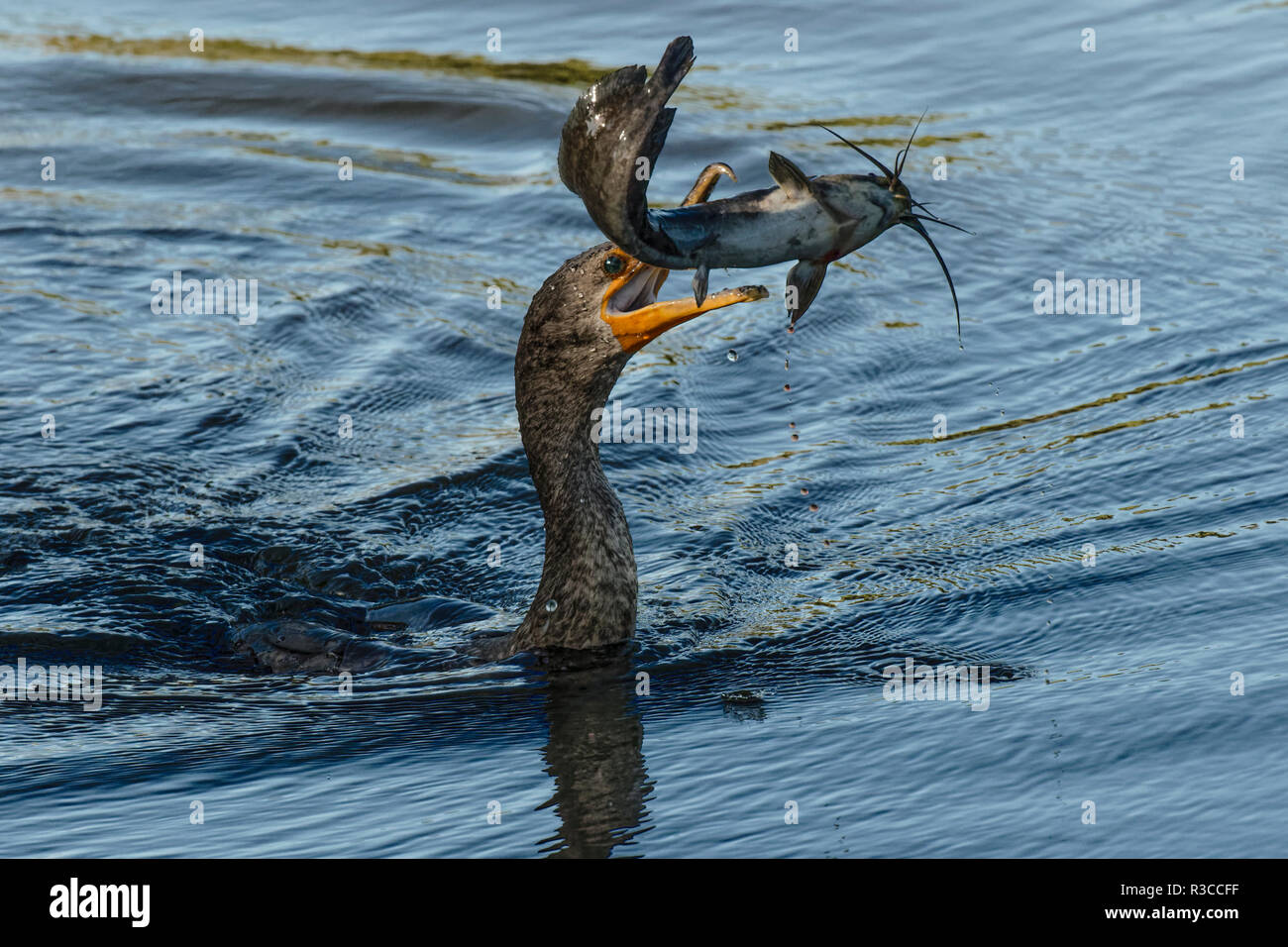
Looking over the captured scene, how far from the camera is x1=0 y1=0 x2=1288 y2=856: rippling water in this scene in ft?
16.0

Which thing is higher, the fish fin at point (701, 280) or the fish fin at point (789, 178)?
the fish fin at point (789, 178)

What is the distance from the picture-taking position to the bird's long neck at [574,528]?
593 centimetres

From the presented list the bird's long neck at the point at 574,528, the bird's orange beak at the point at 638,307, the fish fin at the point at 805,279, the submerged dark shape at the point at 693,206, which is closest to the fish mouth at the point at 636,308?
the bird's orange beak at the point at 638,307

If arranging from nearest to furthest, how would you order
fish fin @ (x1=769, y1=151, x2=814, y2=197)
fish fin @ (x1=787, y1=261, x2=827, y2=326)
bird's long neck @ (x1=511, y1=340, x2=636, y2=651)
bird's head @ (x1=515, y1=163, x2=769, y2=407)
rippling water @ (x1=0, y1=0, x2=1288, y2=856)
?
1. fish fin @ (x1=769, y1=151, x2=814, y2=197)
2. fish fin @ (x1=787, y1=261, x2=827, y2=326)
3. rippling water @ (x1=0, y1=0, x2=1288, y2=856)
4. bird's head @ (x1=515, y1=163, x2=769, y2=407)
5. bird's long neck @ (x1=511, y1=340, x2=636, y2=651)

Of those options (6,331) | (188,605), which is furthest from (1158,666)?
(6,331)

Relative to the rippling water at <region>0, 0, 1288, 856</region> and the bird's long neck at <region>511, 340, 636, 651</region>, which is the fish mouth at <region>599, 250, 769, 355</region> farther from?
the rippling water at <region>0, 0, 1288, 856</region>

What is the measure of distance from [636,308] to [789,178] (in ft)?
4.00

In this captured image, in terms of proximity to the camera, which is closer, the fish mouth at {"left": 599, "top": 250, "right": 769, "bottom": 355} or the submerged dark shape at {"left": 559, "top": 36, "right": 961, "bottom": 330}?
the submerged dark shape at {"left": 559, "top": 36, "right": 961, "bottom": 330}

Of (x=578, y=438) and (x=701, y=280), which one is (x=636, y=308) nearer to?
(x=578, y=438)

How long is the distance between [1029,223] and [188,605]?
18.0ft

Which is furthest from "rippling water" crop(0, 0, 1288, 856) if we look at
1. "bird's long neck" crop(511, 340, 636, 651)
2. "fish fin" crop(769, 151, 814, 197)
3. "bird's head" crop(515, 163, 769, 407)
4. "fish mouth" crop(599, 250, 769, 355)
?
"fish fin" crop(769, 151, 814, 197)

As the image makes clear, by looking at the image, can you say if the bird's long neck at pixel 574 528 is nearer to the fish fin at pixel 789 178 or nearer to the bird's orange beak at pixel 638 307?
the bird's orange beak at pixel 638 307

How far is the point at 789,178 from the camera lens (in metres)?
4.55

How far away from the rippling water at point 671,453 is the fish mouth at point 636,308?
1.17 metres
